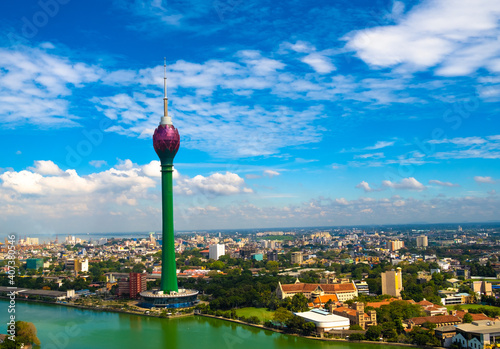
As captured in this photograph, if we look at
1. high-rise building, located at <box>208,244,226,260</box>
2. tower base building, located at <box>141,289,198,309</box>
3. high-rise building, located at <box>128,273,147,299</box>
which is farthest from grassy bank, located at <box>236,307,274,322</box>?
high-rise building, located at <box>208,244,226,260</box>

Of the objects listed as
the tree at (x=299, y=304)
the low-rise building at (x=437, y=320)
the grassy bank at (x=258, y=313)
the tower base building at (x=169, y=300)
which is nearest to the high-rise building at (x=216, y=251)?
the tower base building at (x=169, y=300)

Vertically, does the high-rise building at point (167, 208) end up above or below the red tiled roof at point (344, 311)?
above

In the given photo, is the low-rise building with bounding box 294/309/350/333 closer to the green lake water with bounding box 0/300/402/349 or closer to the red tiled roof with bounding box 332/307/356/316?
the red tiled roof with bounding box 332/307/356/316

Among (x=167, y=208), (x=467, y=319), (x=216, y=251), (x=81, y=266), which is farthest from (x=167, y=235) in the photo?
(x=216, y=251)

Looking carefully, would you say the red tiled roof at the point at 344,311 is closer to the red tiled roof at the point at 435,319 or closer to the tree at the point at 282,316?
the tree at the point at 282,316

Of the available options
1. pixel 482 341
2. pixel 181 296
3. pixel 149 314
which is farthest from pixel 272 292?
pixel 482 341

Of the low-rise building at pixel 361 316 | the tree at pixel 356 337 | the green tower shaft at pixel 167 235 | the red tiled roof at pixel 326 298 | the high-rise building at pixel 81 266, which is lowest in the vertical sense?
the high-rise building at pixel 81 266
